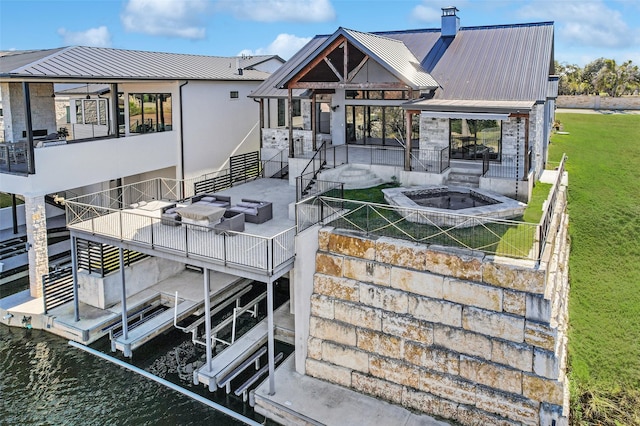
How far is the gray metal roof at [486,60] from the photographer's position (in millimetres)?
20281

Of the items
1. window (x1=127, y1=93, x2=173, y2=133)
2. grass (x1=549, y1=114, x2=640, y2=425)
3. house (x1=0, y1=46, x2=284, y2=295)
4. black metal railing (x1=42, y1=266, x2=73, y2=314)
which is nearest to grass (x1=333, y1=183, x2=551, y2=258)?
grass (x1=549, y1=114, x2=640, y2=425)

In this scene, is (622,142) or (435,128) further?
(622,142)

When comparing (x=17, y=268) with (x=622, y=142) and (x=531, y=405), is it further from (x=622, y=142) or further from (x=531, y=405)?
(x=622, y=142)

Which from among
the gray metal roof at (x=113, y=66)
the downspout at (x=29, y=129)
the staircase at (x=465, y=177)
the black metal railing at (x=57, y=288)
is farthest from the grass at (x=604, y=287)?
the downspout at (x=29, y=129)

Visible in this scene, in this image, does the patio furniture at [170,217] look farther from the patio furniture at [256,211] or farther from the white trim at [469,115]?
the white trim at [469,115]

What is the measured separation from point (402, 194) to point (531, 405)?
7.92m

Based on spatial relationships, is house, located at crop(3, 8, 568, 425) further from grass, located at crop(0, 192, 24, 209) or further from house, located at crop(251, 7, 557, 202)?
grass, located at crop(0, 192, 24, 209)

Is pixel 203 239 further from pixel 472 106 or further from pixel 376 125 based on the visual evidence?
pixel 376 125

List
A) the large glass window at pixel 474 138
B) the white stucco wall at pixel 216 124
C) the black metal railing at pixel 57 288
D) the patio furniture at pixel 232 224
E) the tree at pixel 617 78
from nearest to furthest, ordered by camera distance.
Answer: the patio furniture at pixel 232 224 → the black metal railing at pixel 57 288 → the large glass window at pixel 474 138 → the white stucco wall at pixel 216 124 → the tree at pixel 617 78

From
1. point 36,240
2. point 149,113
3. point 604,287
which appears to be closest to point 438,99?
point 604,287

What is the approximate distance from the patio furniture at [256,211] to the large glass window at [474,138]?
8.22 m

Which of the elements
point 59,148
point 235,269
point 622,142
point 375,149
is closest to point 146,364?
point 235,269

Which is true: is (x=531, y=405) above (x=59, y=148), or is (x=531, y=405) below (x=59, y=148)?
below

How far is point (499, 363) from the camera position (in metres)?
12.3
